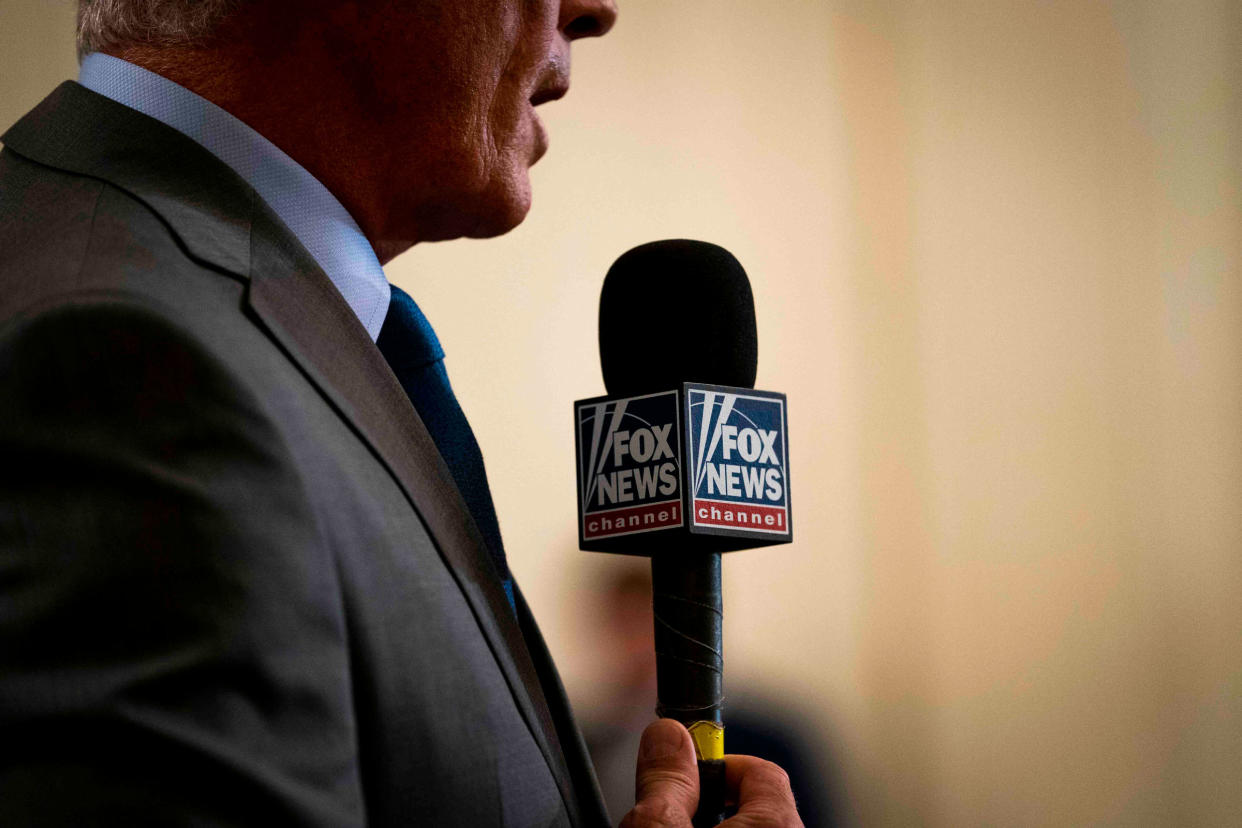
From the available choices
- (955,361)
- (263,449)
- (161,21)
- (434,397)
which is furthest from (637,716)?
(263,449)

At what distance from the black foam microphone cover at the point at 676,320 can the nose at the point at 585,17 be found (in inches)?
8.4

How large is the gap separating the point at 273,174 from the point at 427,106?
13 cm

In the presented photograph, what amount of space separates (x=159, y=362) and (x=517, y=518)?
1.52 m

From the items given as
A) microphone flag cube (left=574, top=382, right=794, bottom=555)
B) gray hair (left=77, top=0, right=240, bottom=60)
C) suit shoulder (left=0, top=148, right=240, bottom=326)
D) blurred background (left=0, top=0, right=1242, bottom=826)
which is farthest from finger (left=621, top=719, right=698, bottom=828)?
blurred background (left=0, top=0, right=1242, bottom=826)

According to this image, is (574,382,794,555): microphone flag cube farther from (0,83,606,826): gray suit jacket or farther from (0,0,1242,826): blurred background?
(0,0,1242,826): blurred background

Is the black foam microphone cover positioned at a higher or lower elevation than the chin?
lower

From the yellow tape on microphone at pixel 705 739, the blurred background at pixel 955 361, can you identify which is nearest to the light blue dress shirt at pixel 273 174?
the yellow tape on microphone at pixel 705 739

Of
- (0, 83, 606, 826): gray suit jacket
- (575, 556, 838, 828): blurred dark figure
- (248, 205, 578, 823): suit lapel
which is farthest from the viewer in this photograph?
(575, 556, 838, 828): blurred dark figure

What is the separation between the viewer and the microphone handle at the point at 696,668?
814mm

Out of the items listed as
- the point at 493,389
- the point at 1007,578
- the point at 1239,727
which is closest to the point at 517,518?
the point at 493,389

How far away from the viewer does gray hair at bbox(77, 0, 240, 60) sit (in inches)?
33.1

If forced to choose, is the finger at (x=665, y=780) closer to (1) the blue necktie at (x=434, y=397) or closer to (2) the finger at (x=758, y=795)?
(2) the finger at (x=758, y=795)

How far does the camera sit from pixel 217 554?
51 centimetres

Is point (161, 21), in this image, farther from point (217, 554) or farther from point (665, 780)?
point (665, 780)
